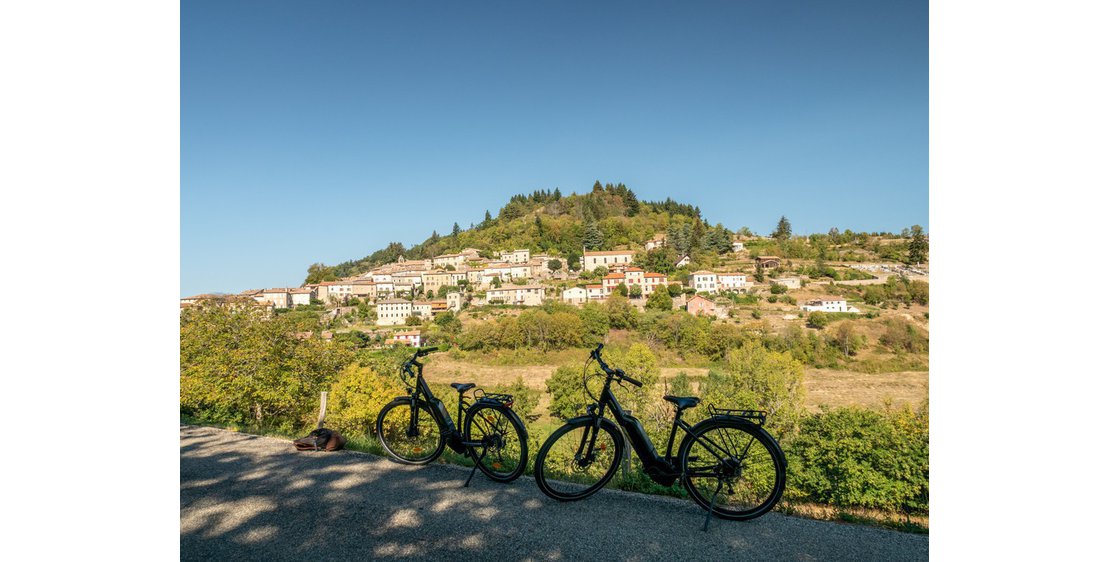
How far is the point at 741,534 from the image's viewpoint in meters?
2.48

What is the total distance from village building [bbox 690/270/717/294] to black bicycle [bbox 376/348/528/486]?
220 feet

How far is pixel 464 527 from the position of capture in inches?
101

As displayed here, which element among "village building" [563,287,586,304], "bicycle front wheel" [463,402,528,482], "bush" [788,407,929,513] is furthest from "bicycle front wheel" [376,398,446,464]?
"village building" [563,287,586,304]

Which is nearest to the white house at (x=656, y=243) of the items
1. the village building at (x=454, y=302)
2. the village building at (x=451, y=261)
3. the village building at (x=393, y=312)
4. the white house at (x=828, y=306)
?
the white house at (x=828, y=306)

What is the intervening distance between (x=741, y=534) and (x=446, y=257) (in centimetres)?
9079

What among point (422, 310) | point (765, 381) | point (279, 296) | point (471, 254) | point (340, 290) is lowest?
point (765, 381)

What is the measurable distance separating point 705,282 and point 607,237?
105 feet

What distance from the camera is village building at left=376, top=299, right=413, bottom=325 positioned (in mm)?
63375

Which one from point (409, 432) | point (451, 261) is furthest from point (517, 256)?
point (409, 432)

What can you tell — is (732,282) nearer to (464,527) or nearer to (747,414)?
(747,414)

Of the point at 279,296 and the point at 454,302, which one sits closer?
the point at 279,296
